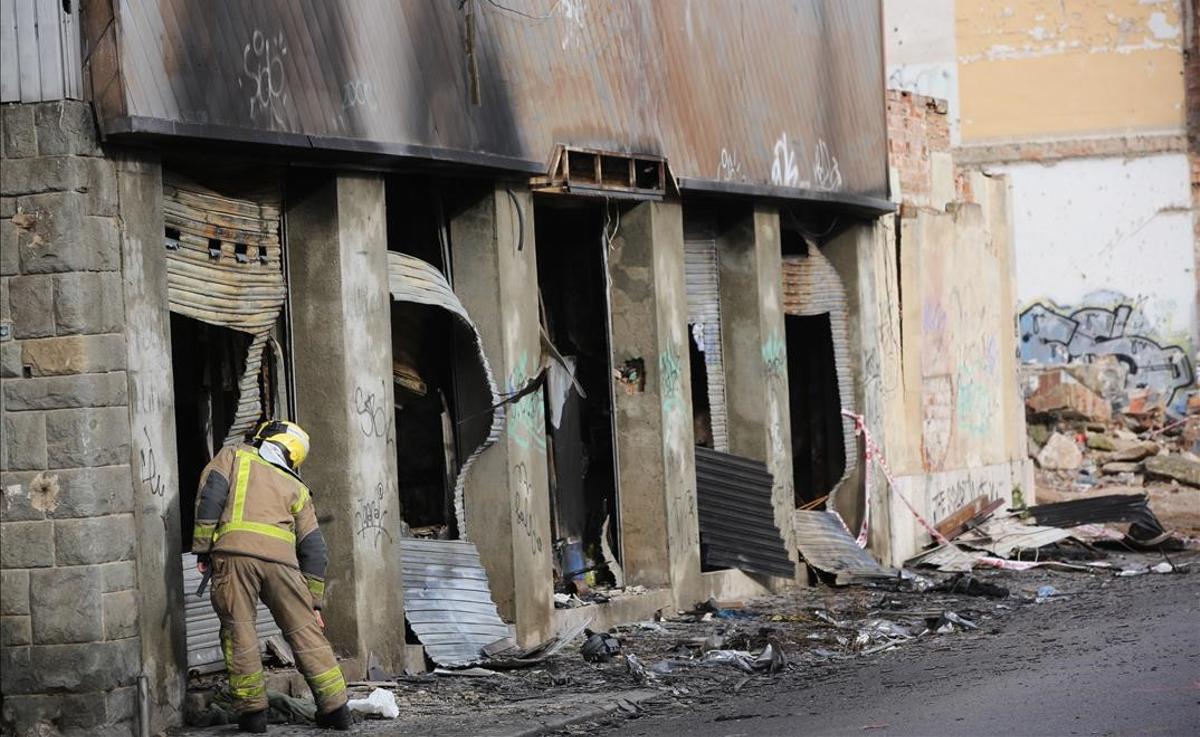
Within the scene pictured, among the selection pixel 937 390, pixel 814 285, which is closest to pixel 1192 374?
pixel 937 390

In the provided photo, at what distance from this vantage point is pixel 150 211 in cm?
1062

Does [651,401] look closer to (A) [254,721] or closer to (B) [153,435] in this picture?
(B) [153,435]

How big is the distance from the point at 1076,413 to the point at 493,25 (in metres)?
16.4

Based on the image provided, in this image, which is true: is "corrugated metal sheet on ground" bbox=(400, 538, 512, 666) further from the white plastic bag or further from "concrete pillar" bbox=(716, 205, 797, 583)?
"concrete pillar" bbox=(716, 205, 797, 583)

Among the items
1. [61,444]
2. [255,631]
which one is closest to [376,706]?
[255,631]

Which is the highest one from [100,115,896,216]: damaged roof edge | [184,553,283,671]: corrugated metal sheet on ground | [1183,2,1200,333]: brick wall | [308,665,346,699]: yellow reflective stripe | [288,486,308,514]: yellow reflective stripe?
[1183,2,1200,333]: brick wall

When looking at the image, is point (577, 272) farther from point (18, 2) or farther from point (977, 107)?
point (977, 107)

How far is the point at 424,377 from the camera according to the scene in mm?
14055

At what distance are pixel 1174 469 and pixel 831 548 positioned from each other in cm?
925

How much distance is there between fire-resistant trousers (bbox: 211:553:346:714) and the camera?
10180 millimetres

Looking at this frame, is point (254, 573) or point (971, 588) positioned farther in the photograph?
point (971, 588)

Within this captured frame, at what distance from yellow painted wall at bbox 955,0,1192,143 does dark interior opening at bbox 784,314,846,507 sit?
549 inches

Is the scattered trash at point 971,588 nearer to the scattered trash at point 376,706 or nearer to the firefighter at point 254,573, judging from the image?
the scattered trash at point 376,706

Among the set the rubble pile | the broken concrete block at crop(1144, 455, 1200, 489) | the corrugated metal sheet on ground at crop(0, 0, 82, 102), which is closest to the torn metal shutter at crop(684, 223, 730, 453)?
the corrugated metal sheet on ground at crop(0, 0, 82, 102)
